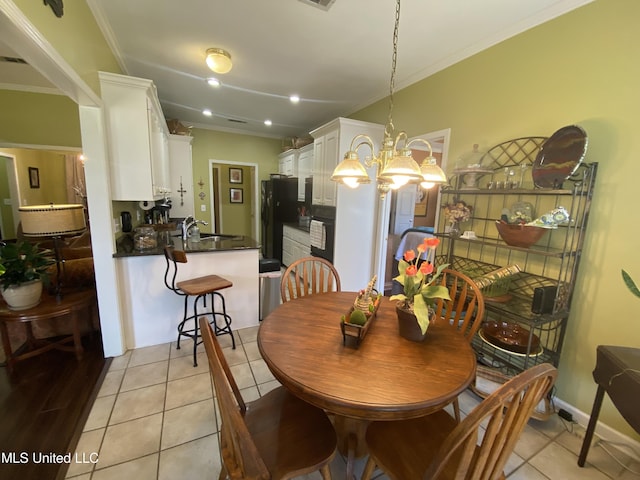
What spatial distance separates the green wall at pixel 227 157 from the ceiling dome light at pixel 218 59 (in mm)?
2939

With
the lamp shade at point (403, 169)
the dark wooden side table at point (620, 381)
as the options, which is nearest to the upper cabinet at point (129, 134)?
the lamp shade at point (403, 169)

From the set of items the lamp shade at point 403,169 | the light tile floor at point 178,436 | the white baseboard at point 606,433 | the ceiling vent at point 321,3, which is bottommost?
the light tile floor at point 178,436

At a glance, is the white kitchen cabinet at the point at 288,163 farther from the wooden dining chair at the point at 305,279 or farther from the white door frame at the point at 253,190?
the wooden dining chair at the point at 305,279

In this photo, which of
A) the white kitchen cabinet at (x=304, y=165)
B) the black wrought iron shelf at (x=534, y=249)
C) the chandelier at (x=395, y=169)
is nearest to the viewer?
the chandelier at (x=395, y=169)

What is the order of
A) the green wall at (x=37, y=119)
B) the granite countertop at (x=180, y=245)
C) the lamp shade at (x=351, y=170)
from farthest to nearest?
the green wall at (x=37, y=119) → the granite countertop at (x=180, y=245) → the lamp shade at (x=351, y=170)

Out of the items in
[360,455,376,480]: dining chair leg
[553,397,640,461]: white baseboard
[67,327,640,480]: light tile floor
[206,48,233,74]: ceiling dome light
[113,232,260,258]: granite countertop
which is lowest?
[67,327,640,480]: light tile floor

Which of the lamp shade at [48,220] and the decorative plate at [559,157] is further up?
the decorative plate at [559,157]

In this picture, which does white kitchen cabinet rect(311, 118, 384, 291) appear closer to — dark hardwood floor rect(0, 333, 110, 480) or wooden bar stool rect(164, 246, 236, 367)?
wooden bar stool rect(164, 246, 236, 367)

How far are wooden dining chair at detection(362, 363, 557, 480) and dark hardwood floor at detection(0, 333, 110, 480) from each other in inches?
65.7

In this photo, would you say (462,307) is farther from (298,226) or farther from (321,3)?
(298,226)

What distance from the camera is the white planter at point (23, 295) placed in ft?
6.70

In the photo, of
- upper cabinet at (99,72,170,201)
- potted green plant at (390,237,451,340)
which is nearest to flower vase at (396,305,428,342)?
potted green plant at (390,237,451,340)

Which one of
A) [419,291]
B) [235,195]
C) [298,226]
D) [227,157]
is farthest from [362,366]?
[235,195]

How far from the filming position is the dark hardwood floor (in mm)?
1452
